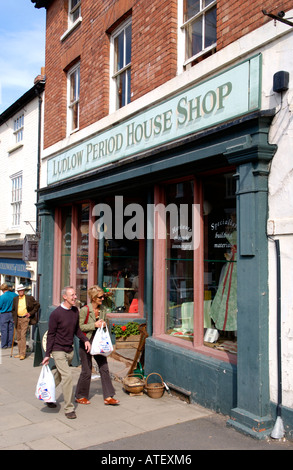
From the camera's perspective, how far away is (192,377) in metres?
6.14

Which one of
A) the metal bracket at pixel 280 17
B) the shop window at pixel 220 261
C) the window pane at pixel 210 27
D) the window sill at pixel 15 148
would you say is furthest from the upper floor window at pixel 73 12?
the metal bracket at pixel 280 17

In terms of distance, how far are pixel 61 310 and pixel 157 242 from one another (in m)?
2.15

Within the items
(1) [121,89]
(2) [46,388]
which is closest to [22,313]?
(2) [46,388]

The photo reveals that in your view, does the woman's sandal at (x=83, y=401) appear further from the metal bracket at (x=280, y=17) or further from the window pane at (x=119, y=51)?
the window pane at (x=119, y=51)

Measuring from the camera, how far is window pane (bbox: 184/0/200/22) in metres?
6.96

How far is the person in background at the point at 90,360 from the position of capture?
20.3 feet

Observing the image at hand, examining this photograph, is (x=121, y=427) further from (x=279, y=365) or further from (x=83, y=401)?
(x=279, y=365)

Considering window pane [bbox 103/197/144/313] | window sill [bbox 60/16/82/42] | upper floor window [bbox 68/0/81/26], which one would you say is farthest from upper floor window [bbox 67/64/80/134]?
window pane [bbox 103/197/144/313]

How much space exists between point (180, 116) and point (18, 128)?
9656mm

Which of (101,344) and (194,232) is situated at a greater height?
(194,232)

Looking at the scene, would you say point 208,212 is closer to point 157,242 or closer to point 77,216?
point 157,242

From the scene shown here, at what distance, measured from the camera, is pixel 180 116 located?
6645mm

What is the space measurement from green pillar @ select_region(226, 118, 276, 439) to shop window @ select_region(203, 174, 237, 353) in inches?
27.9

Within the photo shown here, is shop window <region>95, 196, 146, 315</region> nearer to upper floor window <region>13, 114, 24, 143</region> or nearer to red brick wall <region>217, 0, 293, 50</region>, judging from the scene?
red brick wall <region>217, 0, 293, 50</region>
